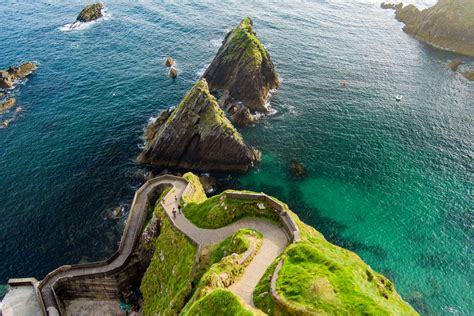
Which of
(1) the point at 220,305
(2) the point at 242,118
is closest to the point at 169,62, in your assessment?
(2) the point at 242,118

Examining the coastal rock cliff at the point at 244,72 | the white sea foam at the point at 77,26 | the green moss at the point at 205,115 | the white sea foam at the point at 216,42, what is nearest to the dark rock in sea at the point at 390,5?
the white sea foam at the point at 216,42

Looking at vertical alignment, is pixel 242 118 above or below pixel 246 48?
below

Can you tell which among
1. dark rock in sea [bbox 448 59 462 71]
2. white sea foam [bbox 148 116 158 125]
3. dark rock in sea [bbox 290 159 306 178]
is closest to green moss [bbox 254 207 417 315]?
dark rock in sea [bbox 290 159 306 178]

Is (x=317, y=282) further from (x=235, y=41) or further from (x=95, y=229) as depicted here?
(x=235, y=41)

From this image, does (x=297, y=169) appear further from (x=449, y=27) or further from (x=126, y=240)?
(x=449, y=27)

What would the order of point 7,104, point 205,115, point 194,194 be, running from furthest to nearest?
point 7,104
point 205,115
point 194,194

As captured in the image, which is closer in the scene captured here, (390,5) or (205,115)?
(205,115)

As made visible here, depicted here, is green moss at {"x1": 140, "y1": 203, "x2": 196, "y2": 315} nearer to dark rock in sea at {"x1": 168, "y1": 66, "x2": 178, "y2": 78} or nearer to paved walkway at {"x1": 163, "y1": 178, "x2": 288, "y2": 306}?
paved walkway at {"x1": 163, "y1": 178, "x2": 288, "y2": 306}
